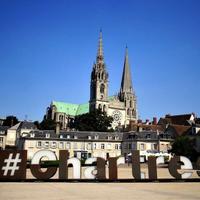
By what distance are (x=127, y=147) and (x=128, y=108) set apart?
235 feet

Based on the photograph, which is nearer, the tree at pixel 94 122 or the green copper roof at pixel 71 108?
the tree at pixel 94 122

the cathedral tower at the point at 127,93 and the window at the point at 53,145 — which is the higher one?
the cathedral tower at the point at 127,93

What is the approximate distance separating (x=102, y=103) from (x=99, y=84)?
9382 mm

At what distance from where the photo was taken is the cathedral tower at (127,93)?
152 metres

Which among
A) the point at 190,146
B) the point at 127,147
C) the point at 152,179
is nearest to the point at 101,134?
the point at 127,147

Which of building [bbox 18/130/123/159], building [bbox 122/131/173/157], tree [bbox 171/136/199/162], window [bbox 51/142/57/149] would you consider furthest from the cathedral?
tree [bbox 171/136/199/162]

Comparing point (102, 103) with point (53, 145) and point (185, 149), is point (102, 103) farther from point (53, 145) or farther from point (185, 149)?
point (185, 149)

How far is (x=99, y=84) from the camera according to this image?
146625mm

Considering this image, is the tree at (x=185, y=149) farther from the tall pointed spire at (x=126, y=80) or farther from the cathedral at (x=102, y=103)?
the tall pointed spire at (x=126, y=80)

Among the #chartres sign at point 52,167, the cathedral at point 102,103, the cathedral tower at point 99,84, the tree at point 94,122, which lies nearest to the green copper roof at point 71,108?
the cathedral at point 102,103

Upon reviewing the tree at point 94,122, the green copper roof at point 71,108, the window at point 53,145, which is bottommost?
the window at point 53,145

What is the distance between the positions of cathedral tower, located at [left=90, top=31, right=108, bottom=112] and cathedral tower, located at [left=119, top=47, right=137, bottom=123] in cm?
992

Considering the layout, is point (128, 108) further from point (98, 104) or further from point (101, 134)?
point (101, 134)

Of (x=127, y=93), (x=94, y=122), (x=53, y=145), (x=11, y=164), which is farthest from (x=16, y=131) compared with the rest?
(x=11, y=164)
